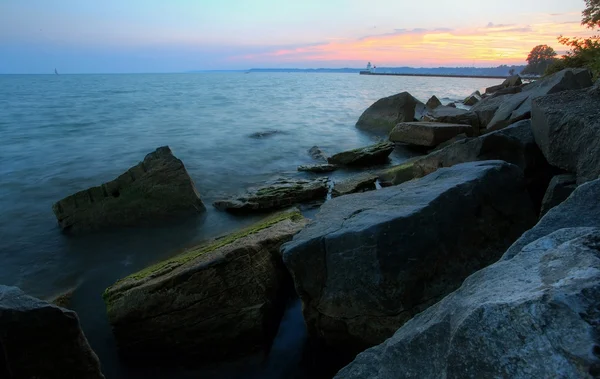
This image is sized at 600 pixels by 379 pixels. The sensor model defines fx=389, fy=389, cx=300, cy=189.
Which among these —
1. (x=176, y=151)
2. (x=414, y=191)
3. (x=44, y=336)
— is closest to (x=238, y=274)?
(x=44, y=336)

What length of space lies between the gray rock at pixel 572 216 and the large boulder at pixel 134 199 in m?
7.67

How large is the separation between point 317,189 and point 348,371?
24.5 feet

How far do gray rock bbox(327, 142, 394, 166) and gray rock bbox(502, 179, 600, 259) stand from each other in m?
10.3

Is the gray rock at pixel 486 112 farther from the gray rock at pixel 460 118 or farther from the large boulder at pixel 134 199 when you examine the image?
the large boulder at pixel 134 199

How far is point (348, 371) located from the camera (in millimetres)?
2561

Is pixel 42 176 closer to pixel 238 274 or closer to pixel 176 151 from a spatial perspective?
pixel 176 151

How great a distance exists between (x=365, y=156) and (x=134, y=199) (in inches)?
297

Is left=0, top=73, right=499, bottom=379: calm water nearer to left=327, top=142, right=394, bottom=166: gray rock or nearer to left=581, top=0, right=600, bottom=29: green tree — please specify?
left=327, top=142, right=394, bottom=166: gray rock

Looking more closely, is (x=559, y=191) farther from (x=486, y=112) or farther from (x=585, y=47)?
(x=585, y=47)

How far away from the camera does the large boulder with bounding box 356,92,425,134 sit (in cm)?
2036

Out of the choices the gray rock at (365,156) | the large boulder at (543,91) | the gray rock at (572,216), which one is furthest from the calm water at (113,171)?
the large boulder at (543,91)

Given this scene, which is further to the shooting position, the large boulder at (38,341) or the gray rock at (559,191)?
Answer: the gray rock at (559,191)

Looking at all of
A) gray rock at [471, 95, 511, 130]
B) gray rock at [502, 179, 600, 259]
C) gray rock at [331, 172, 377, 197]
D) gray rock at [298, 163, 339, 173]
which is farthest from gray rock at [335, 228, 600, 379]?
gray rock at [471, 95, 511, 130]

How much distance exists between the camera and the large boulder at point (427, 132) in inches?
530
